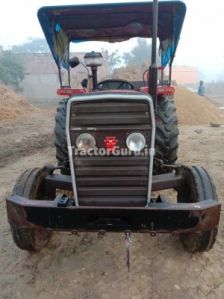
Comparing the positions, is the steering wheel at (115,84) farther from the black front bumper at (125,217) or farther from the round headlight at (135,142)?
the black front bumper at (125,217)

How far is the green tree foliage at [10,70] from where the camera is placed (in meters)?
30.6

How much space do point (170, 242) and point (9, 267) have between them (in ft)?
5.27

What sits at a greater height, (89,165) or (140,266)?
(89,165)

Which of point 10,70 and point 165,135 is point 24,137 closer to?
point 165,135

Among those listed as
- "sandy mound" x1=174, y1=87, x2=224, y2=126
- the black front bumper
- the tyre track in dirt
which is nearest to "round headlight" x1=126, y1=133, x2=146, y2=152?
the black front bumper

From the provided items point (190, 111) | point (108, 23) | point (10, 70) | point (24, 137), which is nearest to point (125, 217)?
point (108, 23)

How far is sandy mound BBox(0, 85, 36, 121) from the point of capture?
12938 millimetres

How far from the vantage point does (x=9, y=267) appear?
3416mm

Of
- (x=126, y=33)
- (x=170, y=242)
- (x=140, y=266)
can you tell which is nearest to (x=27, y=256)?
(x=140, y=266)

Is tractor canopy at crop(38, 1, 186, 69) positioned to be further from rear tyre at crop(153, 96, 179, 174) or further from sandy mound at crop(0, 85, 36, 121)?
sandy mound at crop(0, 85, 36, 121)

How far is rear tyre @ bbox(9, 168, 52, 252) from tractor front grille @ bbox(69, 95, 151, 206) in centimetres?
54

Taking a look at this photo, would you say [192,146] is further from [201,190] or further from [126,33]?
[201,190]

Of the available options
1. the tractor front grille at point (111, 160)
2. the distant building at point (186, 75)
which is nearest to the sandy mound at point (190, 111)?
the tractor front grille at point (111, 160)

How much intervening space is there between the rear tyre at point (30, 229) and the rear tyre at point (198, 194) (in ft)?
4.40
